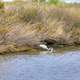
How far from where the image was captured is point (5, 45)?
77.3 ft

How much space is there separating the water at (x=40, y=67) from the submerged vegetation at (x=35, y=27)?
118cm

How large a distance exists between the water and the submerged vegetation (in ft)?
3.87

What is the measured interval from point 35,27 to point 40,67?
258 inches

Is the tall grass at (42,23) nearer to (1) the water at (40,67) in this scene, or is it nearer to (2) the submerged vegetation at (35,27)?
(2) the submerged vegetation at (35,27)

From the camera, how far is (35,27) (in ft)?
86.8

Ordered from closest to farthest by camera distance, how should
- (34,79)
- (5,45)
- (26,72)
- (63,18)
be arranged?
(34,79) < (26,72) < (5,45) < (63,18)

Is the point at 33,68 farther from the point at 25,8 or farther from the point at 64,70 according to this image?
the point at 25,8

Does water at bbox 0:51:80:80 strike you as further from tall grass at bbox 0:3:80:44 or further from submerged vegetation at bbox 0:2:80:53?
tall grass at bbox 0:3:80:44

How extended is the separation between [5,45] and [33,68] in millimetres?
3979

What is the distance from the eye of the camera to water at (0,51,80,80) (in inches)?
723

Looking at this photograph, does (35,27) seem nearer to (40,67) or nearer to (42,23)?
(42,23)

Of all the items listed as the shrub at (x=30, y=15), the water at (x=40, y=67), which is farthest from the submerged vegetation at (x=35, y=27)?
the water at (x=40, y=67)

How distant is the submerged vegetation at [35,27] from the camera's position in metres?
24.3

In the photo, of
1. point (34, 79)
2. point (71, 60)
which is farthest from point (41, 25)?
point (34, 79)
